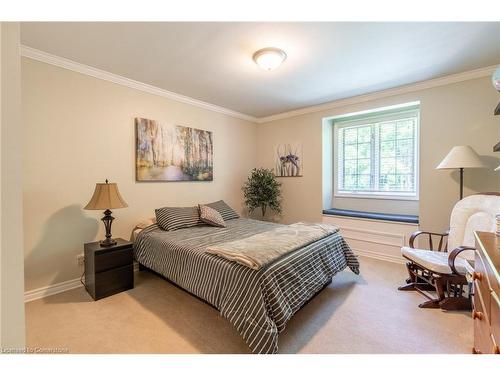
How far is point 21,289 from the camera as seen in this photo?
0.80 m

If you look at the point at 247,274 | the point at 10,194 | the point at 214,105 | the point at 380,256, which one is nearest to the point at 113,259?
the point at 247,274

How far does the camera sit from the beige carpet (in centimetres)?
164

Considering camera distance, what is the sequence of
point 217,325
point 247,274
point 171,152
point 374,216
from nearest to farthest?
point 247,274 → point 217,325 → point 171,152 → point 374,216

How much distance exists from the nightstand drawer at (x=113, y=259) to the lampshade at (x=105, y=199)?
477 millimetres

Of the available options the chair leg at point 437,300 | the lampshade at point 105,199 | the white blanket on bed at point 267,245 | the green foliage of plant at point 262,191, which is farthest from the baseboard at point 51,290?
the chair leg at point 437,300

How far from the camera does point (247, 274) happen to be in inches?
66.0

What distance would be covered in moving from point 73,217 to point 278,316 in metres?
2.43

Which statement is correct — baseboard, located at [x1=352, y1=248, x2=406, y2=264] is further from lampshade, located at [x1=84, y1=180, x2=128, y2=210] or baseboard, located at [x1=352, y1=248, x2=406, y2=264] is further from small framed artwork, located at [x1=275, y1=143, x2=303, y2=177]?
lampshade, located at [x1=84, y1=180, x2=128, y2=210]

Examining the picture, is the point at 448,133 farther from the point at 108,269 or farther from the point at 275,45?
the point at 108,269

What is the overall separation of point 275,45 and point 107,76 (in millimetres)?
2034

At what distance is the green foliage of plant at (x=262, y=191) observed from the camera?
4.27 meters

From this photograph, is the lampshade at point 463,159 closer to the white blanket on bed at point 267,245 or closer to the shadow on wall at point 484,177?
the shadow on wall at point 484,177
